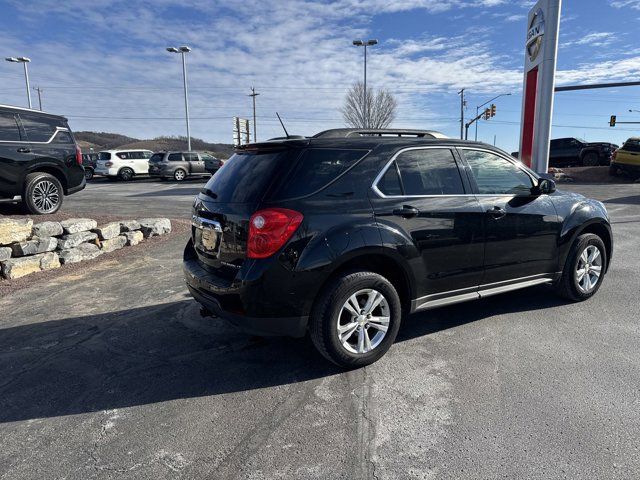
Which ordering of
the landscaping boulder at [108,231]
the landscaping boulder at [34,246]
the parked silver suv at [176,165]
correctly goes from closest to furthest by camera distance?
1. the landscaping boulder at [34,246]
2. the landscaping boulder at [108,231]
3. the parked silver suv at [176,165]

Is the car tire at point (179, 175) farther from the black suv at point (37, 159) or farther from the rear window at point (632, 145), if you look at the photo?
the rear window at point (632, 145)

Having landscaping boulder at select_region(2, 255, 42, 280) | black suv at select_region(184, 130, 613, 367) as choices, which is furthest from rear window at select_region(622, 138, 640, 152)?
landscaping boulder at select_region(2, 255, 42, 280)

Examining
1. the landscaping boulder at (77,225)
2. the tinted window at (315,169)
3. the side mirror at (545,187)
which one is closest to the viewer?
the tinted window at (315,169)

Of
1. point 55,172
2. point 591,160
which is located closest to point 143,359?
point 55,172

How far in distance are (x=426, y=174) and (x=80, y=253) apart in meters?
5.56

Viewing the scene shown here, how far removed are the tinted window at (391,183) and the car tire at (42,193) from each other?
24.2ft

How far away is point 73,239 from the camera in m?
6.91

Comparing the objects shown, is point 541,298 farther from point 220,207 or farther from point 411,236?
point 220,207

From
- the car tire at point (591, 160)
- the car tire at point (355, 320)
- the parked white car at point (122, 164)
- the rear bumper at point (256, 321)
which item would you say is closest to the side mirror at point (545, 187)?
the car tire at point (355, 320)

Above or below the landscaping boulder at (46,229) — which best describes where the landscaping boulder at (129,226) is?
below

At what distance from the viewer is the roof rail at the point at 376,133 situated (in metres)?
3.75

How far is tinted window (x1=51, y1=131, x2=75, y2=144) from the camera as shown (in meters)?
8.73

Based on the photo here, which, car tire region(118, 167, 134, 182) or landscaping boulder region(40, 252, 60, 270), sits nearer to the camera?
landscaping boulder region(40, 252, 60, 270)

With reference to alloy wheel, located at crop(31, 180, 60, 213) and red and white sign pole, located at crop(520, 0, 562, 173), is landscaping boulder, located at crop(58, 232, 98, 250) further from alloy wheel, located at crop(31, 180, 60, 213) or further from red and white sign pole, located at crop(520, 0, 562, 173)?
red and white sign pole, located at crop(520, 0, 562, 173)
